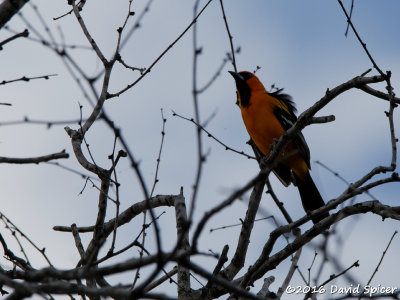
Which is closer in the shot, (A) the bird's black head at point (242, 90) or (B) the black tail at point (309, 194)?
(B) the black tail at point (309, 194)

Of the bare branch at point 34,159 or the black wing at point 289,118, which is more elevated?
the black wing at point 289,118

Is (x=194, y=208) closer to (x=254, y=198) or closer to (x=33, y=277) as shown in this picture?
(x=33, y=277)

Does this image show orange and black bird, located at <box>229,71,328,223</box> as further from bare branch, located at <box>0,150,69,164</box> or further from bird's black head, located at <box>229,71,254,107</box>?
bare branch, located at <box>0,150,69,164</box>

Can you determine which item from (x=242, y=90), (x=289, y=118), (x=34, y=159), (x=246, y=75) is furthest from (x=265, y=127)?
(x=34, y=159)

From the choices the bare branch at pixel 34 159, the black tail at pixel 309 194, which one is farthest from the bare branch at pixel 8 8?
the black tail at pixel 309 194

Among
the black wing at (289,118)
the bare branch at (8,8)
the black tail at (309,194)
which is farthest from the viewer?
the black tail at (309,194)

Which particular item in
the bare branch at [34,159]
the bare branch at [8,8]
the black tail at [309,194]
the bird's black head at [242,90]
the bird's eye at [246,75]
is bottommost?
the bare branch at [34,159]

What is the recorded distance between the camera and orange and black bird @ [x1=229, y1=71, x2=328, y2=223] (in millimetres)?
6395

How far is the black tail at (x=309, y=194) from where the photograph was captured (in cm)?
653

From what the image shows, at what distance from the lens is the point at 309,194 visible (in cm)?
659

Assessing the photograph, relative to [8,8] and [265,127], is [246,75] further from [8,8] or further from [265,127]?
[8,8]

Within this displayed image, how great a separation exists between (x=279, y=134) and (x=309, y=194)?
0.90m

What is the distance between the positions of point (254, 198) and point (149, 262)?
2423mm

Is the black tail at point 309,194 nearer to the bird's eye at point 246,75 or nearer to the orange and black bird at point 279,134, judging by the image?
the orange and black bird at point 279,134
